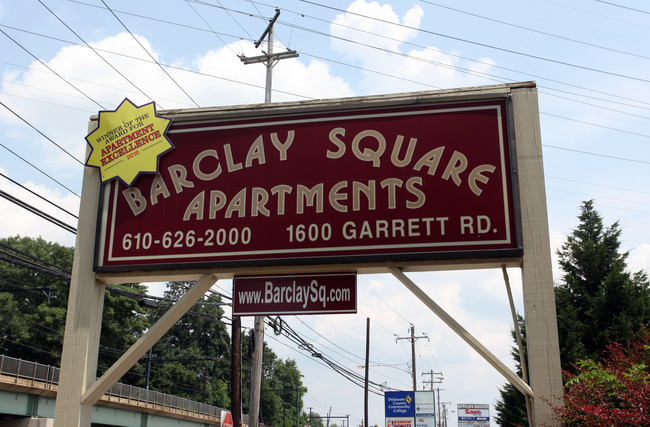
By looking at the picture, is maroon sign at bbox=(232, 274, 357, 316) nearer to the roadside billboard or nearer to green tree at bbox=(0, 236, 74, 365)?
the roadside billboard

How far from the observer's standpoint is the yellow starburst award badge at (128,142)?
10430 mm

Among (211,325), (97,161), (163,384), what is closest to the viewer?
(97,161)

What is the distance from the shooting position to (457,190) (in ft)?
30.5

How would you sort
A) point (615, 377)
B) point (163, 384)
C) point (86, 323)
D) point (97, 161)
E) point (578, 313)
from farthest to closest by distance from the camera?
1. point (163, 384)
2. point (578, 313)
3. point (97, 161)
4. point (86, 323)
5. point (615, 377)

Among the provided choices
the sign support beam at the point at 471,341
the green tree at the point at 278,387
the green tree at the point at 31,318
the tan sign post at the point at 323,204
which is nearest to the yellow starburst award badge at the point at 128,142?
the tan sign post at the point at 323,204

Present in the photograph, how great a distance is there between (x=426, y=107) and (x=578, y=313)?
60.3 feet

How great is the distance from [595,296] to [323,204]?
19.0 meters

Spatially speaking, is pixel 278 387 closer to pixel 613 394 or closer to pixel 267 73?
pixel 267 73

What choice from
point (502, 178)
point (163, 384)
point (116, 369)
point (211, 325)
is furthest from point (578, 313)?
point (211, 325)

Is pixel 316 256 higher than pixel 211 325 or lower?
lower

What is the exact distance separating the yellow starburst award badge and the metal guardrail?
85.2 ft

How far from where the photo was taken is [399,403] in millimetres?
41938

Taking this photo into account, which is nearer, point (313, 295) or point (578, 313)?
point (313, 295)

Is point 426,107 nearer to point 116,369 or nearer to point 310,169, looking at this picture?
point 310,169
